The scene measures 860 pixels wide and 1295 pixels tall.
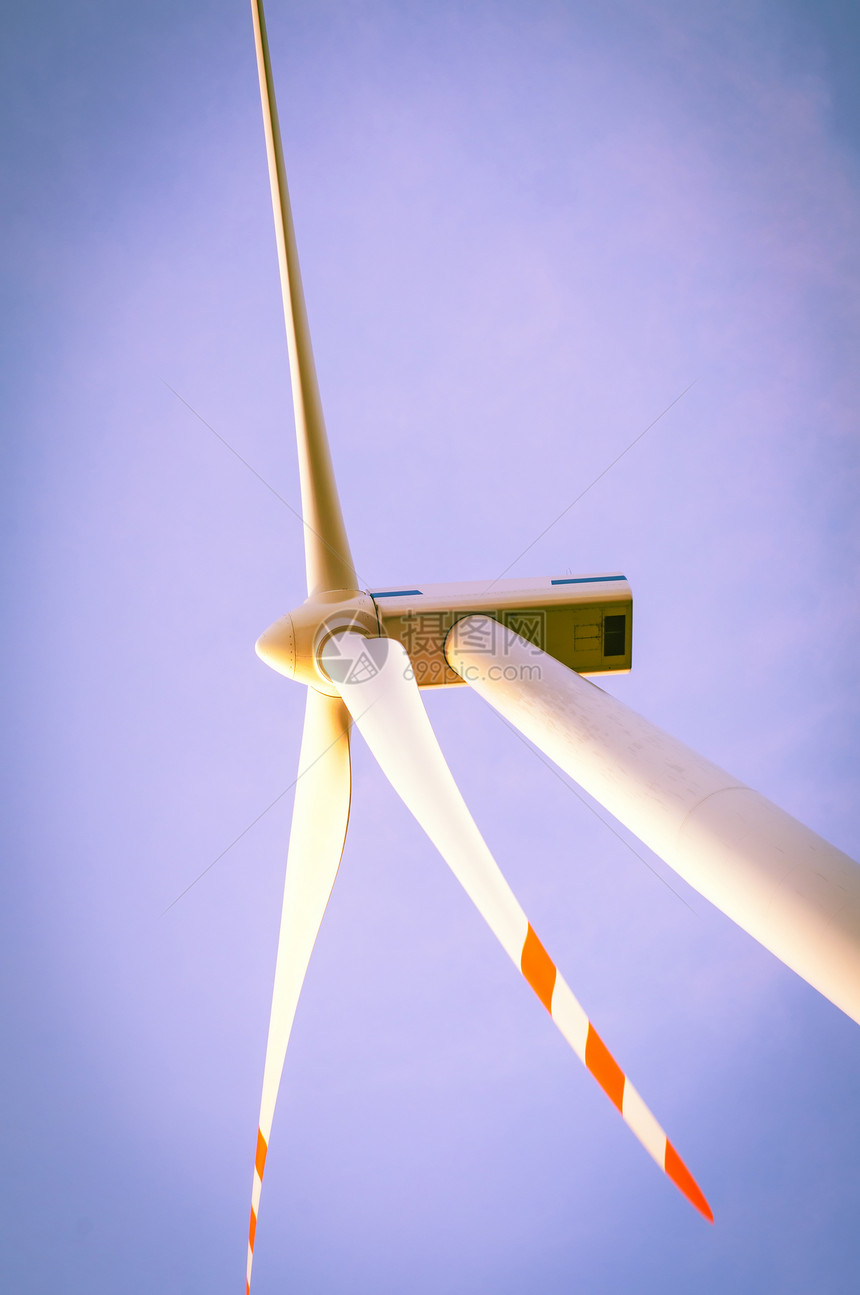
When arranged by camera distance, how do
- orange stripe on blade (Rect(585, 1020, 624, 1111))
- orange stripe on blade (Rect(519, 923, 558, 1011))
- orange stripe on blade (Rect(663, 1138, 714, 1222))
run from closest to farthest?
orange stripe on blade (Rect(663, 1138, 714, 1222))
orange stripe on blade (Rect(585, 1020, 624, 1111))
orange stripe on blade (Rect(519, 923, 558, 1011))

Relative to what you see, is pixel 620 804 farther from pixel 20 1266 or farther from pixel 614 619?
pixel 20 1266

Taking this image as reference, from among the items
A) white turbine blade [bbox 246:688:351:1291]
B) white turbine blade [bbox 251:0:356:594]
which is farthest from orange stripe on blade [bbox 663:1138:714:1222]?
white turbine blade [bbox 251:0:356:594]

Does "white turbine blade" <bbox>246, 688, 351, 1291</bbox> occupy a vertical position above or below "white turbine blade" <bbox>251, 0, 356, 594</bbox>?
below

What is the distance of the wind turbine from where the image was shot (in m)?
4.08

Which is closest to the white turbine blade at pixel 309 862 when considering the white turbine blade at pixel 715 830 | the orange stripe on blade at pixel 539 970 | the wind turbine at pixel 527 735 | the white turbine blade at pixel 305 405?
the wind turbine at pixel 527 735

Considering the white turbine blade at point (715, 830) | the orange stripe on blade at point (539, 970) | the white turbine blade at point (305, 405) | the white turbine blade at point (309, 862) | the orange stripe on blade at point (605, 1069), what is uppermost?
the white turbine blade at point (305, 405)

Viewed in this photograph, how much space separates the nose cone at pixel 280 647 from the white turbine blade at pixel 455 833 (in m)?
0.84

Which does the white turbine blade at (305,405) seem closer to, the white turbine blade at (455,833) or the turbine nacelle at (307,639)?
the turbine nacelle at (307,639)

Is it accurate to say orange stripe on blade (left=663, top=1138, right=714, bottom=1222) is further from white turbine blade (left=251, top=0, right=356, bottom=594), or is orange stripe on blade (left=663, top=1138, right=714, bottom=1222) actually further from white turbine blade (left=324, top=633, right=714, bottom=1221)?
white turbine blade (left=251, top=0, right=356, bottom=594)

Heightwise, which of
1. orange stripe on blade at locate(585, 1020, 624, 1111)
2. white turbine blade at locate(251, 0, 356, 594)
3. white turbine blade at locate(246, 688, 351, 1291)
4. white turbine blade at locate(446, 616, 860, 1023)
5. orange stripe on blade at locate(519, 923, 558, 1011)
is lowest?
white turbine blade at locate(246, 688, 351, 1291)

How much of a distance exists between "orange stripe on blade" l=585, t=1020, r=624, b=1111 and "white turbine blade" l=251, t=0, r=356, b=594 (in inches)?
272

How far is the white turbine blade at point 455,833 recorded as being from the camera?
4.27m

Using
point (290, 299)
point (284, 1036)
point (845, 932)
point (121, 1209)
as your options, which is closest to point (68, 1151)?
point (121, 1209)

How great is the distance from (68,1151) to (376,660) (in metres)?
27.2
